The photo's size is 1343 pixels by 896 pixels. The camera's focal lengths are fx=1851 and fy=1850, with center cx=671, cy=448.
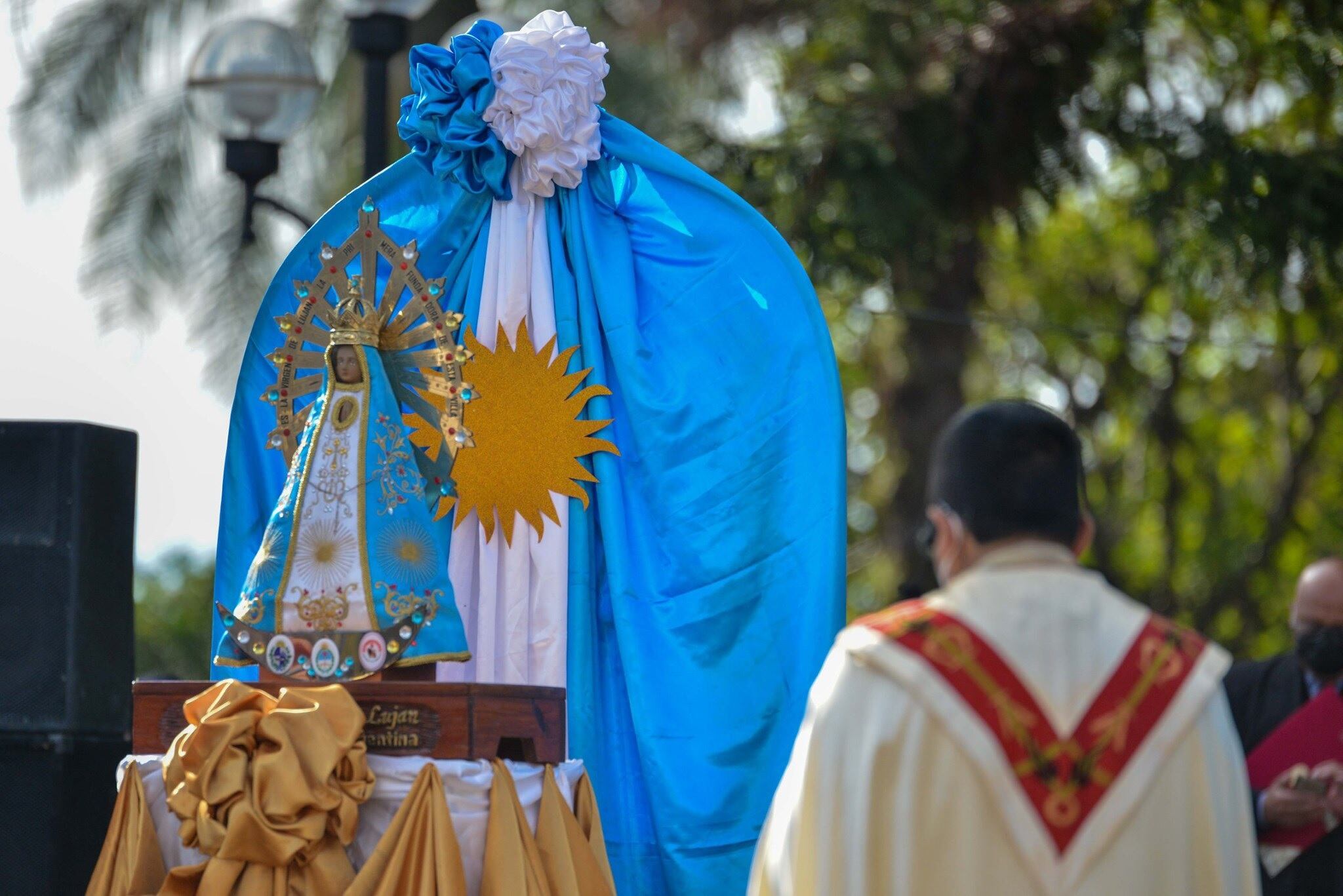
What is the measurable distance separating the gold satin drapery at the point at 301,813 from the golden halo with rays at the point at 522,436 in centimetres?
105

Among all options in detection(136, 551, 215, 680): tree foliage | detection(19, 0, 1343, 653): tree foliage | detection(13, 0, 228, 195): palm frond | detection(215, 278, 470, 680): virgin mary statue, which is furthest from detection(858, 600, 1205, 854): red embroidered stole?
detection(136, 551, 215, 680): tree foliage

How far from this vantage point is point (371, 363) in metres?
3.98

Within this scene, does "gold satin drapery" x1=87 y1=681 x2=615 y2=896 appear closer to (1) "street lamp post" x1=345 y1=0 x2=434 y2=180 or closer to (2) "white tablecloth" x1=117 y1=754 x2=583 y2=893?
(2) "white tablecloth" x1=117 y1=754 x2=583 y2=893

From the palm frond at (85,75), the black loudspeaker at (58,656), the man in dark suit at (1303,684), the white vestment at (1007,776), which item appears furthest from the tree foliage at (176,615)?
the white vestment at (1007,776)

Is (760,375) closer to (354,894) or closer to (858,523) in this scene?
(354,894)

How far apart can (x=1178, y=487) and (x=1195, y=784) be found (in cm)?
1308

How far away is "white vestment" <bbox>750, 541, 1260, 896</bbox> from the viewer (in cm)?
259

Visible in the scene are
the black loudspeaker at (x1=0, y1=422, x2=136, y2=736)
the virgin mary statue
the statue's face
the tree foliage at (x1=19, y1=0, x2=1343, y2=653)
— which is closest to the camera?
the virgin mary statue

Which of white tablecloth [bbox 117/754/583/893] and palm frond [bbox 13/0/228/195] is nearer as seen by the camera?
white tablecloth [bbox 117/754/583/893]

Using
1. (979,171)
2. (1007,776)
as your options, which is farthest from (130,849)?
(979,171)

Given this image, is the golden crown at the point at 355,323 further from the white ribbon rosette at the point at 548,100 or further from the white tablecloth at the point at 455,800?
the white tablecloth at the point at 455,800

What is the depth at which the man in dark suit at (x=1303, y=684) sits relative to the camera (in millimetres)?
4883

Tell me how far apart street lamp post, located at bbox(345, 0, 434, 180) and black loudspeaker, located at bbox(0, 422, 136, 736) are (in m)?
1.78

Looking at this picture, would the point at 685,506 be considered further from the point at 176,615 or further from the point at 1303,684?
the point at 176,615
